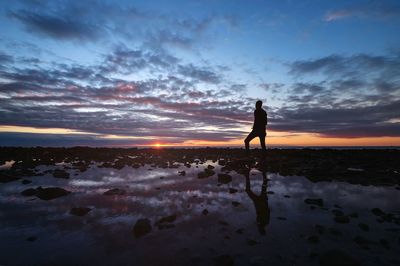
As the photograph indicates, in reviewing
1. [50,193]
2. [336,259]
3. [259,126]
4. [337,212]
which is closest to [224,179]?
[337,212]

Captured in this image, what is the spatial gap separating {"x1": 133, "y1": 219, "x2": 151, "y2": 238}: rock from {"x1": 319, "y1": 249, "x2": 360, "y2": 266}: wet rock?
2.89m

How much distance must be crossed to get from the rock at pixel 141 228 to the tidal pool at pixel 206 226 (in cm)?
11

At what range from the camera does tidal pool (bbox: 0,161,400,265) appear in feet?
12.0

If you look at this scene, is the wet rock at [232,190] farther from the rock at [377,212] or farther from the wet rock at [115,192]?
the rock at [377,212]

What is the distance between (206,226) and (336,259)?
7.48 ft

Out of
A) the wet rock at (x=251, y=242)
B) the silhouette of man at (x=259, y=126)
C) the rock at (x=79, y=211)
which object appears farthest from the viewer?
the silhouette of man at (x=259, y=126)

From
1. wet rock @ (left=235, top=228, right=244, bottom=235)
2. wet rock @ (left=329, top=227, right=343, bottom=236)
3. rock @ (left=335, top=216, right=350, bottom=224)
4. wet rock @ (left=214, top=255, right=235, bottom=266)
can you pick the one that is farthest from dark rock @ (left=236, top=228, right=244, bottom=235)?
rock @ (left=335, top=216, right=350, bottom=224)

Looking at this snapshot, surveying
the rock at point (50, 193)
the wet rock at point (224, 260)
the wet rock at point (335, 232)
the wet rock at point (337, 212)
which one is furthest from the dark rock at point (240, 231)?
the rock at point (50, 193)

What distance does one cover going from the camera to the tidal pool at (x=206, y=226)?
366cm

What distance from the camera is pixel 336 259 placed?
3420 millimetres

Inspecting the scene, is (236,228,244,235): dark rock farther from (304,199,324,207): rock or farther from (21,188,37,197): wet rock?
(21,188,37,197): wet rock

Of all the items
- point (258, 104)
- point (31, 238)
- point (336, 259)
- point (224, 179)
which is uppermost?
point (258, 104)

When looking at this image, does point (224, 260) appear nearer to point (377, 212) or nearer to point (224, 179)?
point (377, 212)

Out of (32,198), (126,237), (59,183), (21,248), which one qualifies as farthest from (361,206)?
(59,183)
